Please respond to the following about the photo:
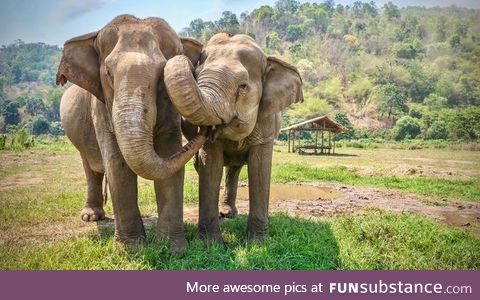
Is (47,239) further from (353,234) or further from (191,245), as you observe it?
(353,234)

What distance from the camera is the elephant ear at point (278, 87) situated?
17.0ft

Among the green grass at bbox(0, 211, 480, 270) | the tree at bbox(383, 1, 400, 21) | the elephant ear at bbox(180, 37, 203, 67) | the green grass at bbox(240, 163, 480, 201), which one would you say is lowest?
the green grass at bbox(240, 163, 480, 201)

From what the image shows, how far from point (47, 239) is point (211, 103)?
305 centimetres

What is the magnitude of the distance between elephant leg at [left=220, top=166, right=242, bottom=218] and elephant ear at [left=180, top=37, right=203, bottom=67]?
7.48 feet

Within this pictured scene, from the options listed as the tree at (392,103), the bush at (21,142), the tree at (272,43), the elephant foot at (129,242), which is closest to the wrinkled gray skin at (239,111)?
the elephant foot at (129,242)

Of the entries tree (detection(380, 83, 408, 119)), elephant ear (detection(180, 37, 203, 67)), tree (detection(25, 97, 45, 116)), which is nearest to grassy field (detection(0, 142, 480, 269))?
elephant ear (detection(180, 37, 203, 67))

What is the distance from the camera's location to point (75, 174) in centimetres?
1280

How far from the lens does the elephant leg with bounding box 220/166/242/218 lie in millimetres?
7082

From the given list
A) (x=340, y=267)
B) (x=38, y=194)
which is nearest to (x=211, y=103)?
(x=340, y=267)

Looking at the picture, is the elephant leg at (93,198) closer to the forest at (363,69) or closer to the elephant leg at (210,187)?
the elephant leg at (210,187)

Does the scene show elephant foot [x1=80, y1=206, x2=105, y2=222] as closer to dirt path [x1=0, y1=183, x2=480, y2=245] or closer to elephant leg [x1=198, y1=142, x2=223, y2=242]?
dirt path [x1=0, y1=183, x2=480, y2=245]

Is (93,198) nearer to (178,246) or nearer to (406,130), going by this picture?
(178,246)

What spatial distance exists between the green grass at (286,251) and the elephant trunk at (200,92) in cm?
141

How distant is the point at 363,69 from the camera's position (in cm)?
7544
